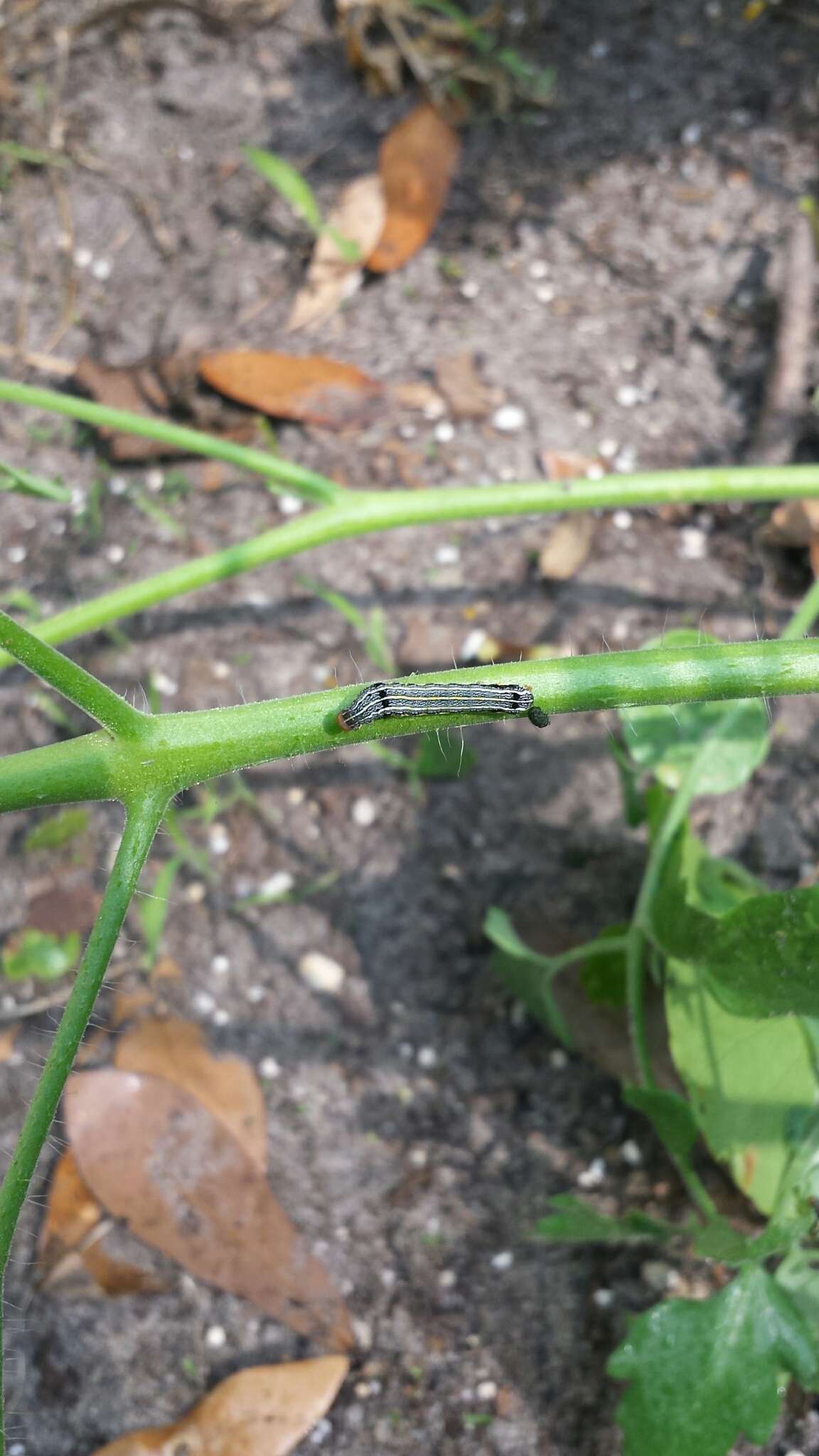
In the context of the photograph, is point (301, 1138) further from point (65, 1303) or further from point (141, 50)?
point (141, 50)

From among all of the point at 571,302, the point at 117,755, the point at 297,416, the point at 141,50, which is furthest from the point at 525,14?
the point at 117,755

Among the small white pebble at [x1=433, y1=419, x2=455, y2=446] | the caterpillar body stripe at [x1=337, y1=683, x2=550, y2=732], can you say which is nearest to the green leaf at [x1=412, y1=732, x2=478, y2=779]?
the small white pebble at [x1=433, y1=419, x2=455, y2=446]

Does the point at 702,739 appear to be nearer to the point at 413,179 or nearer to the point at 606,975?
the point at 606,975

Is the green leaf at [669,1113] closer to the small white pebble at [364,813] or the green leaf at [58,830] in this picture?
the small white pebble at [364,813]

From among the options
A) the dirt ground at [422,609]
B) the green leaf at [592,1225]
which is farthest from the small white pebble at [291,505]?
the green leaf at [592,1225]

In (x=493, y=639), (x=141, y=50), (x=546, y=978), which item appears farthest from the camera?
(x=141, y=50)
